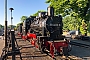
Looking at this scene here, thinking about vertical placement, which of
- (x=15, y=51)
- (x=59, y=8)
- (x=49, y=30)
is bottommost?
(x=15, y=51)

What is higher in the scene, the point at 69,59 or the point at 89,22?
the point at 89,22

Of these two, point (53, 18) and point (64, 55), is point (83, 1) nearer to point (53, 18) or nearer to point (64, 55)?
point (53, 18)

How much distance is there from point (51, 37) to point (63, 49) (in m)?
1.29

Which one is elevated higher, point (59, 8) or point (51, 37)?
point (59, 8)

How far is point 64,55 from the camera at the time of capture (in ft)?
34.3

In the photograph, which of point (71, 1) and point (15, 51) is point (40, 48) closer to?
point (15, 51)

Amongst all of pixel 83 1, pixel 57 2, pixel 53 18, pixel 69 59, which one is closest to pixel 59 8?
pixel 57 2

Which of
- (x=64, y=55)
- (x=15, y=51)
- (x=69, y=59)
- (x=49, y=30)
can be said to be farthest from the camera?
(x=49, y=30)

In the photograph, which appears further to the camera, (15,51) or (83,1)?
(83,1)

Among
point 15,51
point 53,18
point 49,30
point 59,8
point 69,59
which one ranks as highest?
point 59,8

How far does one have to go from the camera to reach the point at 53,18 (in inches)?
440

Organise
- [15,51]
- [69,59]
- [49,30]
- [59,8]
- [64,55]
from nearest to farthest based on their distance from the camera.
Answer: [15,51]
[69,59]
[64,55]
[49,30]
[59,8]

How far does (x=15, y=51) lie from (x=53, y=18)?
6.14 m

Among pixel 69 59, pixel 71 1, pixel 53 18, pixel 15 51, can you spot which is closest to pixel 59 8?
pixel 71 1
